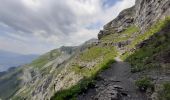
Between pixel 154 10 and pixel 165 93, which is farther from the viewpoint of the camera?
pixel 154 10

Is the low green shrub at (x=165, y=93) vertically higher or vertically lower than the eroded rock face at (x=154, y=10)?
lower

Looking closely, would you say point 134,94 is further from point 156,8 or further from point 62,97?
point 156,8

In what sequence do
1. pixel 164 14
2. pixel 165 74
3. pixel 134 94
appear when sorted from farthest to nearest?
pixel 164 14
pixel 165 74
pixel 134 94

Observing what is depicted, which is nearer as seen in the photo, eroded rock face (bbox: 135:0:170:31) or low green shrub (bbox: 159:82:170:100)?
low green shrub (bbox: 159:82:170:100)

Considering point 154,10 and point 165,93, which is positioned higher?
point 154,10

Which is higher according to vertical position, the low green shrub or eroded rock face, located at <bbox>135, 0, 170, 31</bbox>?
eroded rock face, located at <bbox>135, 0, 170, 31</bbox>

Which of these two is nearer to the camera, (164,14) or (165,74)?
(165,74)

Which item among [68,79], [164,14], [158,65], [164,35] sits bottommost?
[68,79]

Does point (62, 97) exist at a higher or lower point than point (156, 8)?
lower

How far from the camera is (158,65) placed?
55.2m

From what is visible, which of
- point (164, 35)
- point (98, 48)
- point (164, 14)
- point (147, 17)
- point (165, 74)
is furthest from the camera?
point (98, 48)

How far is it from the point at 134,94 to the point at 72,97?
852 cm

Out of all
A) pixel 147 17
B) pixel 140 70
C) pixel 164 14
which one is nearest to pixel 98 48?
pixel 147 17

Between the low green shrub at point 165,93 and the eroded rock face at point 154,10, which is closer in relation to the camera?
the low green shrub at point 165,93
